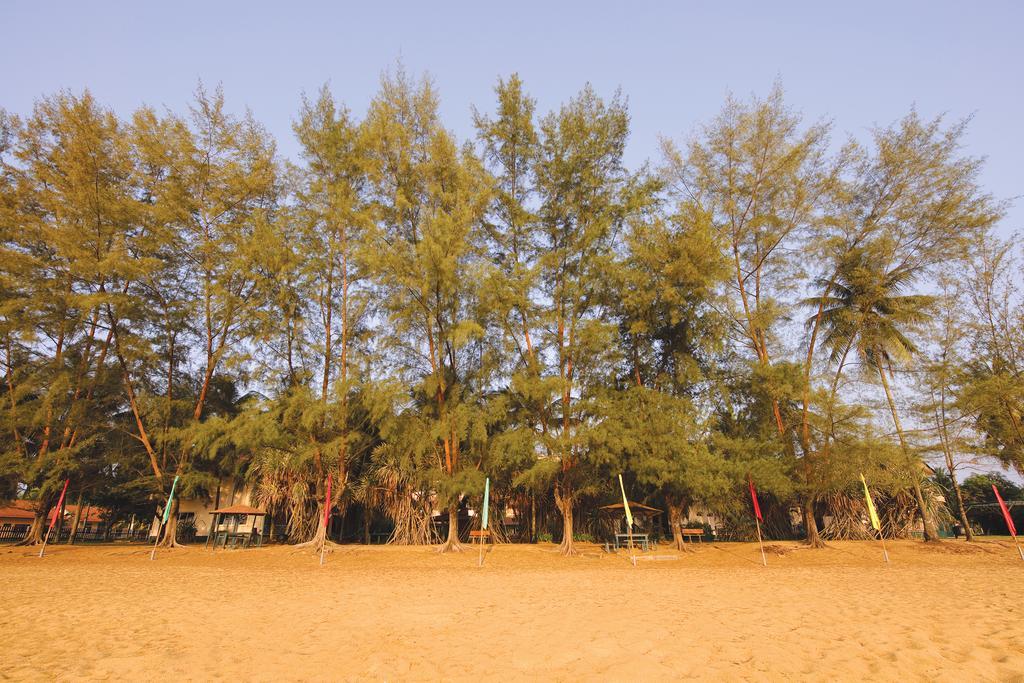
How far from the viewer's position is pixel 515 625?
6473 millimetres

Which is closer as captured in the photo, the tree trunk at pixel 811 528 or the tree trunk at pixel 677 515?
the tree trunk at pixel 811 528

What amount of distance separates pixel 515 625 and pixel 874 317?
887 inches

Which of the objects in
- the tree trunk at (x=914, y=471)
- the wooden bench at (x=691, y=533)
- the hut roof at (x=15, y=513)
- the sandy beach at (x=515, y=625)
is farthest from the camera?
the hut roof at (x=15, y=513)

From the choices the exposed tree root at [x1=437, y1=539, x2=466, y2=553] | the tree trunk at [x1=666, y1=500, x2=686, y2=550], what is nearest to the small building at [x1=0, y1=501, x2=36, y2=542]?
the exposed tree root at [x1=437, y1=539, x2=466, y2=553]

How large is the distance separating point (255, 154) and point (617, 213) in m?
15.8

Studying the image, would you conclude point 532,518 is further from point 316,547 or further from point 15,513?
point 15,513

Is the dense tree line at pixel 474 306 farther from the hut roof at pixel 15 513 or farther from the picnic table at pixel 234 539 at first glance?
the hut roof at pixel 15 513

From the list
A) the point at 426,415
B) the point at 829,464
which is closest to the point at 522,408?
the point at 426,415

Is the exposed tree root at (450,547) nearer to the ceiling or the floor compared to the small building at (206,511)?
nearer to the floor

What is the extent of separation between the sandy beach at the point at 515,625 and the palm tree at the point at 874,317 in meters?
9.86

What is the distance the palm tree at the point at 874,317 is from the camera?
19344 mm

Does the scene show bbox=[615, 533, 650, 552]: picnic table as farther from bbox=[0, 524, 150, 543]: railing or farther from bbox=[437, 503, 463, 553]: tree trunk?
bbox=[0, 524, 150, 543]: railing

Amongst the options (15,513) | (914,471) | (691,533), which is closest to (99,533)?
(15,513)

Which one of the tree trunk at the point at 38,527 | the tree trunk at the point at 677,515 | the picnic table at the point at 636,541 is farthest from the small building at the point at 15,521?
the tree trunk at the point at 677,515
